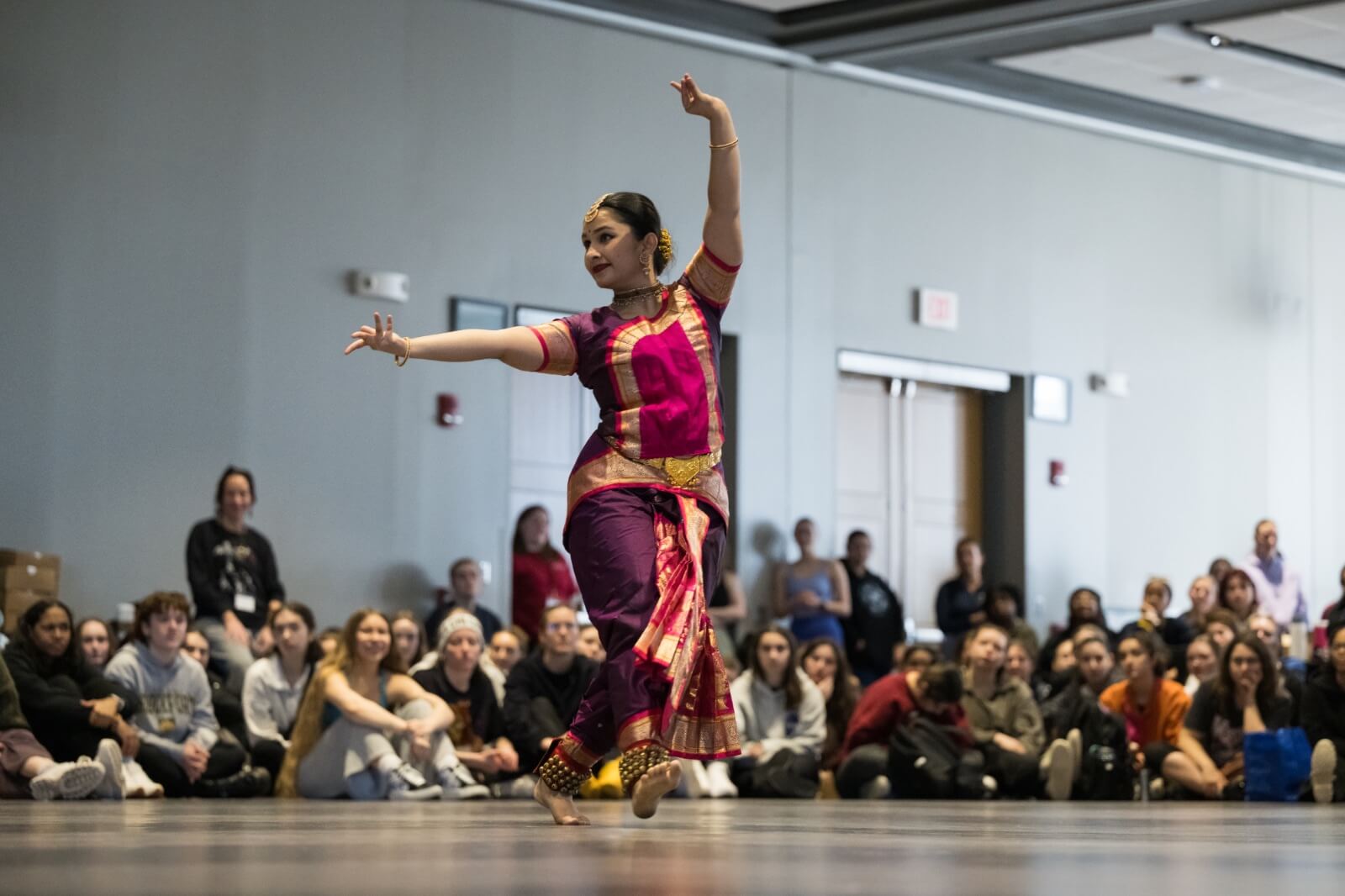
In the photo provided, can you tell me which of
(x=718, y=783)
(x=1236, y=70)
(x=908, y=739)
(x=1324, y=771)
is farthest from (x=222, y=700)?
(x=1236, y=70)

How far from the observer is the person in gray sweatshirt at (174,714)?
7441mm

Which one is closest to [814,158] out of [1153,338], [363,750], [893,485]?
[893,485]

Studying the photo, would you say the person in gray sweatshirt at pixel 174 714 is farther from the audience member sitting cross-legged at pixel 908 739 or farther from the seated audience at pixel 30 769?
the audience member sitting cross-legged at pixel 908 739

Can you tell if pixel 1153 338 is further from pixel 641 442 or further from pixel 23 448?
pixel 641 442

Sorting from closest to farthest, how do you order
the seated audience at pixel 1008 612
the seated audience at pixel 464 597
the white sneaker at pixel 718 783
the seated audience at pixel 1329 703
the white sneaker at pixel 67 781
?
the white sneaker at pixel 67 781, the seated audience at pixel 1329 703, the white sneaker at pixel 718 783, the seated audience at pixel 464 597, the seated audience at pixel 1008 612

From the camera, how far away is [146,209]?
971 centimetres

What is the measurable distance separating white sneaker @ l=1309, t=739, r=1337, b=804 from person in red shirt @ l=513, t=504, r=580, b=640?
4.14m

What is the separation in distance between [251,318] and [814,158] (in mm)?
3777

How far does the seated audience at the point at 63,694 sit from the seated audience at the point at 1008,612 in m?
5.38

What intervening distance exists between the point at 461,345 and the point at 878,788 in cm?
468

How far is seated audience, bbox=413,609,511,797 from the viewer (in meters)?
7.91

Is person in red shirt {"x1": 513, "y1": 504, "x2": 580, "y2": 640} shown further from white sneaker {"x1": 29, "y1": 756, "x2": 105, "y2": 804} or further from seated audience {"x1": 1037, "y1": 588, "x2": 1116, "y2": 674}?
white sneaker {"x1": 29, "y1": 756, "x2": 105, "y2": 804}

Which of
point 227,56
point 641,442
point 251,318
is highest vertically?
point 227,56

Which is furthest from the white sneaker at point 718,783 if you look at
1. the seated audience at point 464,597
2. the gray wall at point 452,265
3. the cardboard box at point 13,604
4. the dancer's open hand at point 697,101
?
the dancer's open hand at point 697,101
